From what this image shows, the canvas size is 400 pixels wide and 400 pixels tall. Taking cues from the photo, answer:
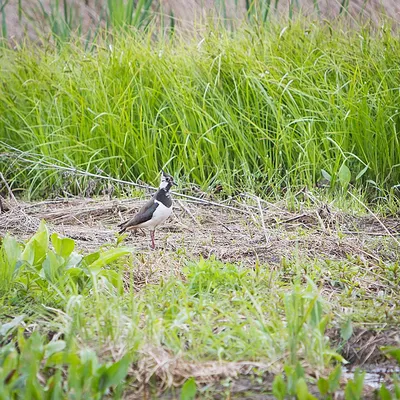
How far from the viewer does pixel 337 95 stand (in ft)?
19.9

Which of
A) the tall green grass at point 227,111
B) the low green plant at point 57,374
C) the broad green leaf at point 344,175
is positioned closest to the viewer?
the low green plant at point 57,374

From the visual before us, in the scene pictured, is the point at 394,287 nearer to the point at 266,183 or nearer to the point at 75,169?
the point at 266,183

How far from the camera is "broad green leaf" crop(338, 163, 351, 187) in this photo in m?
5.57

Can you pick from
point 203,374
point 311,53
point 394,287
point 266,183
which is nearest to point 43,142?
point 266,183

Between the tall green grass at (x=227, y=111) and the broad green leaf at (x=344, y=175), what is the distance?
11 cm

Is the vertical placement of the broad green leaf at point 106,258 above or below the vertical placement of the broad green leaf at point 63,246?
below

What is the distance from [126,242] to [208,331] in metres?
2.02

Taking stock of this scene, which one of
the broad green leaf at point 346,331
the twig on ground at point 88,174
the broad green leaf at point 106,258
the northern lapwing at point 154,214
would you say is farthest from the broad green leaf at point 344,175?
the broad green leaf at point 346,331

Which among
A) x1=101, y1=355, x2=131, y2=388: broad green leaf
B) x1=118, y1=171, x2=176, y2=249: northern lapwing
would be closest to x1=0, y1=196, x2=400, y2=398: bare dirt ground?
x1=118, y1=171, x2=176, y2=249: northern lapwing

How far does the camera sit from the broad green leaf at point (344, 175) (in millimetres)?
5574

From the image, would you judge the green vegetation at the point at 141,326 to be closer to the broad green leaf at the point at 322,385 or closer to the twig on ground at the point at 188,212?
the broad green leaf at the point at 322,385

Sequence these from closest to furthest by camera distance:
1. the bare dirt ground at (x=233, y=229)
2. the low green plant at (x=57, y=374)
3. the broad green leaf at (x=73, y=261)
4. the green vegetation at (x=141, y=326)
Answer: the low green plant at (x=57, y=374) → the green vegetation at (x=141, y=326) → the broad green leaf at (x=73, y=261) → the bare dirt ground at (x=233, y=229)

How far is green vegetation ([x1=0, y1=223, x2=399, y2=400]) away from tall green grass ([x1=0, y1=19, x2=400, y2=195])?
2.34 metres

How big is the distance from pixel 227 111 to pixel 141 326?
337 cm
